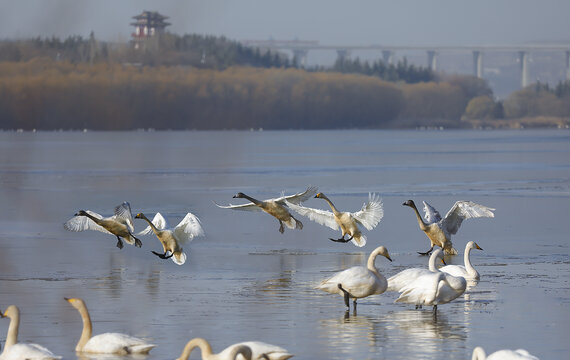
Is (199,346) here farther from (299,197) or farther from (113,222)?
(299,197)

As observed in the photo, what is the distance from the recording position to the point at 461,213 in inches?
733

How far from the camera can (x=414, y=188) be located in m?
35.2

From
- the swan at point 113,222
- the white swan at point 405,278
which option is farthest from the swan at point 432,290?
the swan at point 113,222

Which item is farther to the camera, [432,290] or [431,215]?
[431,215]

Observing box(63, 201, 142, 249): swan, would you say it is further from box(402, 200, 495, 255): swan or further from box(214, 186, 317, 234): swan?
box(402, 200, 495, 255): swan

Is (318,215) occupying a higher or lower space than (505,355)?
higher

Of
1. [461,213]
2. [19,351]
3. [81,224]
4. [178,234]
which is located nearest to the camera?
[19,351]

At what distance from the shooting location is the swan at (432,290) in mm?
12719

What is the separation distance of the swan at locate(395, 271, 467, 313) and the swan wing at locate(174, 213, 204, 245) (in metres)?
4.07

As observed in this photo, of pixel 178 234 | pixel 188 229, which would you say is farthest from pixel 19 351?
pixel 178 234

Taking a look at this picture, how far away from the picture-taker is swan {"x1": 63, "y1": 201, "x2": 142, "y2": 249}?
17328 mm

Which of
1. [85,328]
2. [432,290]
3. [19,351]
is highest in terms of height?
[432,290]

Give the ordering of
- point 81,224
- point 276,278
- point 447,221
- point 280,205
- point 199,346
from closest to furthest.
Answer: point 199,346 → point 276,278 → point 81,224 → point 280,205 → point 447,221

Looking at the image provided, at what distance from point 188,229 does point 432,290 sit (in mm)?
4665
